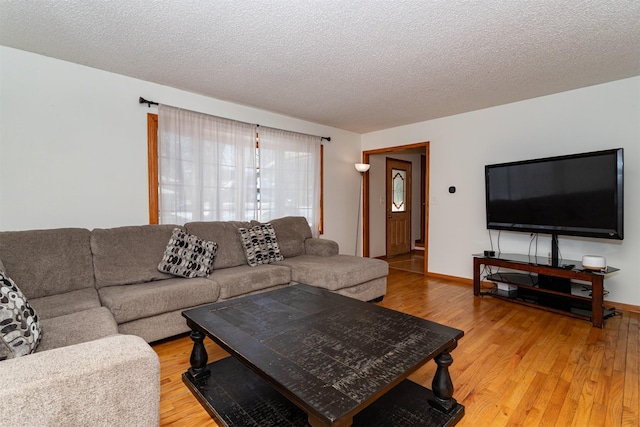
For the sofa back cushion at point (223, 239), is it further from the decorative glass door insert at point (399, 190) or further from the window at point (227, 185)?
the decorative glass door insert at point (399, 190)

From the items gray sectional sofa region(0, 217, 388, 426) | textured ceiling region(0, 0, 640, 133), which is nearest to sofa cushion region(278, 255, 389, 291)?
gray sectional sofa region(0, 217, 388, 426)

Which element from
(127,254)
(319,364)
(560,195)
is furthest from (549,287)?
(127,254)

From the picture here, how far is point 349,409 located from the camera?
1.04 meters

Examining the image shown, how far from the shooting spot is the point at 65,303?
6.81 ft

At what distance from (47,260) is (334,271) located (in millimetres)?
2346

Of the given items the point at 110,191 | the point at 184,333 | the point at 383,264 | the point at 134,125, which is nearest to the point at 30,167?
the point at 110,191

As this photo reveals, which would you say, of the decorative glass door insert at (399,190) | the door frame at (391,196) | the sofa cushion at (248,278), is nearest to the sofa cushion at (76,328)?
the sofa cushion at (248,278)

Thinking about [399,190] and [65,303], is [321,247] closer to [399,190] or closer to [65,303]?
[65,303]

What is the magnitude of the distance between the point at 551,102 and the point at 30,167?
5355mm

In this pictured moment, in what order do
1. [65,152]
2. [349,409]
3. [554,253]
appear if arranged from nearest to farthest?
[349,409] < [65,152] < [554,253]

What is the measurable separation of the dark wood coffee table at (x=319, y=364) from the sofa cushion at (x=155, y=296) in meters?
0.58

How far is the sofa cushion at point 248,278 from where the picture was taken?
2729 millimetres

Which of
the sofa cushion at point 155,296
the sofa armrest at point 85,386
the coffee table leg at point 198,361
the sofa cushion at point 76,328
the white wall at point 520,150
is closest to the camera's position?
the sofa armrest at point 85,386

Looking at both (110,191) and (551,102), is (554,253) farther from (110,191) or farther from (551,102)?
(110,191)
